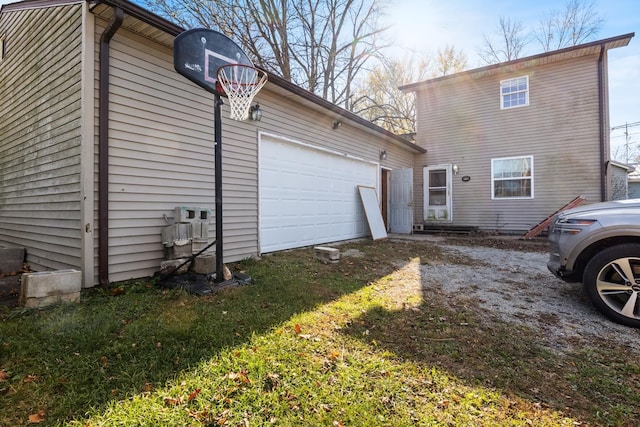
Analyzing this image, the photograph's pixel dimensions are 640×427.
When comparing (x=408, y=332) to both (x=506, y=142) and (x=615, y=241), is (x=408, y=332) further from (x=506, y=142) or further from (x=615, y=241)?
(x=506, y=142)

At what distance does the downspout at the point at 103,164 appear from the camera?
354cm

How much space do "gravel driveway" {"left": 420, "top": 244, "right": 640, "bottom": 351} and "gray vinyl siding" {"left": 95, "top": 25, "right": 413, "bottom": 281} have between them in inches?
132

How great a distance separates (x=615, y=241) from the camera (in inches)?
117

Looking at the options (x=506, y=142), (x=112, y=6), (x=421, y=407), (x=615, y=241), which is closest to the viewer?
(x=421, y=407)

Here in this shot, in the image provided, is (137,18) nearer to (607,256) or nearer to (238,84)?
(238,84)

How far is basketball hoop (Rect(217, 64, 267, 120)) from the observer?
3648mm

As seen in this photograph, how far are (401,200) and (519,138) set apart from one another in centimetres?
428

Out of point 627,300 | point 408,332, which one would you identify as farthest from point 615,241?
point 408,332

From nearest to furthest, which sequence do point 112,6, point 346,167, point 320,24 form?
point 112,6, point 346,167, point 320,24

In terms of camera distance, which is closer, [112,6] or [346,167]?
[112,6]

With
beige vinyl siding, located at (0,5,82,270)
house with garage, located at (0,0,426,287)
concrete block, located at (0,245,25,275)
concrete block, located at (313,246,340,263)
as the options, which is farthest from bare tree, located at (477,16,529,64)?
concrete block, located at (0,245,25,275)

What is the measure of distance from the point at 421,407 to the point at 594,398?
1082 mm

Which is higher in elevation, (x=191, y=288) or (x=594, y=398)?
(x=191, y=288)

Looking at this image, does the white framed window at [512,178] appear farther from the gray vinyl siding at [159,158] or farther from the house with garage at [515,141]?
the gray vinyl siding at [159,158]
